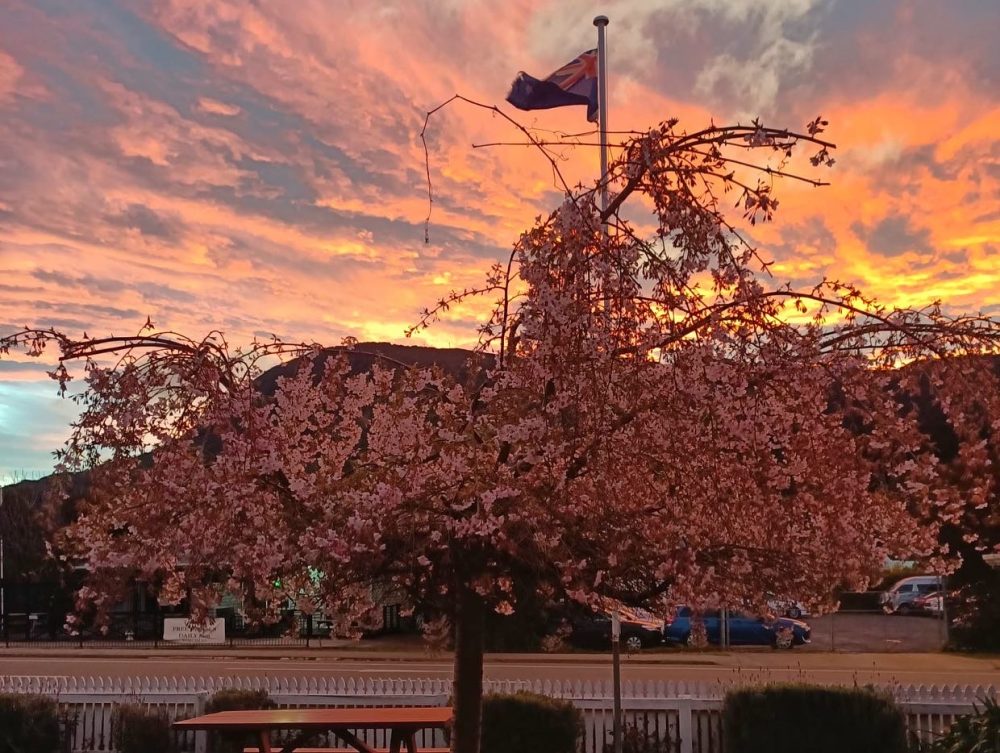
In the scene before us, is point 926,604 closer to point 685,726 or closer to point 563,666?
point 563,666

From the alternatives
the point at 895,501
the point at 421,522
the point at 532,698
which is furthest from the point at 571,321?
the point at 532,698

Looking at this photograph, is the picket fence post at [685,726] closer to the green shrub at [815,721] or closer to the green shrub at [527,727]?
the green shrub at [815,721]

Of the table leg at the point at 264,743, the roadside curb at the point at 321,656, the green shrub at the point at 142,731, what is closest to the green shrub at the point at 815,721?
the table leg at the point at 264,743

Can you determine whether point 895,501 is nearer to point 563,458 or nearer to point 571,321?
point 563,458

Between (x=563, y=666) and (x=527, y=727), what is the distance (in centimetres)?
1192

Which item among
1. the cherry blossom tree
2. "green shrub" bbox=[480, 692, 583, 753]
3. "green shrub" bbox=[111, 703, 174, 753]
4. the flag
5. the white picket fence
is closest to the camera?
the cherry blossom tree

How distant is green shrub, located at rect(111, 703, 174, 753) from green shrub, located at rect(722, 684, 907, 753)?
687cm

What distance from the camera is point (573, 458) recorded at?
6.22 metres

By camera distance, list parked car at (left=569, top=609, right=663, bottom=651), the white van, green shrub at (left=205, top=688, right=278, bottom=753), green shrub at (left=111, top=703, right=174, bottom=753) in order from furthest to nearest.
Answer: the white van
parked car at (left=569, top=609, right=663, bottom=651)
green shrub at (left=111, top=703, right=174, bottom=753)
green shrub at (left=205, top=688, right=278, bottom=753)

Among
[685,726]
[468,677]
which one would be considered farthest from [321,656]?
[468,677]

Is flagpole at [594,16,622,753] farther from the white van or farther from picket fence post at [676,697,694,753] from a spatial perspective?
the white van

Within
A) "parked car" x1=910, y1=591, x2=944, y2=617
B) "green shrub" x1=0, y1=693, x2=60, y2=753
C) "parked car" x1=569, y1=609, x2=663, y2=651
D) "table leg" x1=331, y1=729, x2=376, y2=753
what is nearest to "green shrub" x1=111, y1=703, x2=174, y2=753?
"green shrub" x1=0, y1=693, x2=60, y2=753

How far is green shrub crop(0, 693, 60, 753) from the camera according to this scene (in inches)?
446

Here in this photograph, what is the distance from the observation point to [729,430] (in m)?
6.11
